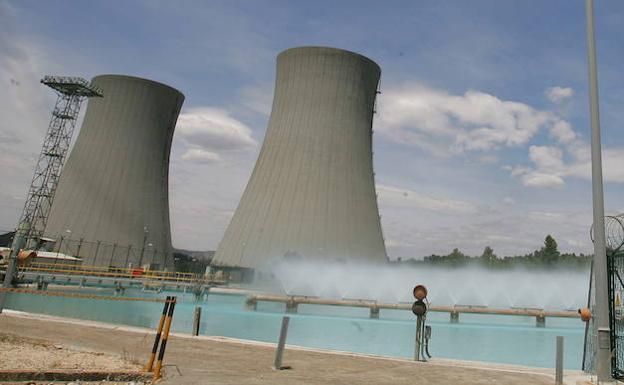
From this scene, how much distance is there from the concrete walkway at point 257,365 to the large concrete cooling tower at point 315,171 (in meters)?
24.7

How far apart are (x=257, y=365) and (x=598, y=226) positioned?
16.1ft

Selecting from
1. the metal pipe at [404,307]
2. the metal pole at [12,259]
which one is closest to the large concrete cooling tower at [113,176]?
the metal pipe at [404,307]

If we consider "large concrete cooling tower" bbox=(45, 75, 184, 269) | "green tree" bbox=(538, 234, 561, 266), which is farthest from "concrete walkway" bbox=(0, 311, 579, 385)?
"green tree" bbox=(538, 234, 561, 266)

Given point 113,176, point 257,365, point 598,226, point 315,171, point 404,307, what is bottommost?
point 257,365

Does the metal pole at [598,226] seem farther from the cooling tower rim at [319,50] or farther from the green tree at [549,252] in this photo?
the green tree at [549,252]

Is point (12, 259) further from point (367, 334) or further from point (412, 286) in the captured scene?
point (412, 286)

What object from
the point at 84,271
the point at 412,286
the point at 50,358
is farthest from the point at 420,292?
the point at 84,271

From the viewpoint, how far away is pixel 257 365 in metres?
5.95

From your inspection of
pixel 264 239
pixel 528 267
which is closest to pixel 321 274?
pixel 264 239

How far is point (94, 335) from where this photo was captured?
7.79 meters

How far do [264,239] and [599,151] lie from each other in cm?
2909

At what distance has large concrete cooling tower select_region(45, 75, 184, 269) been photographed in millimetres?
36281

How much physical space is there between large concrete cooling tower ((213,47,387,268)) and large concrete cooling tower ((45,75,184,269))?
984cm

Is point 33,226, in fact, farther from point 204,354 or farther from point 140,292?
point 204,354
